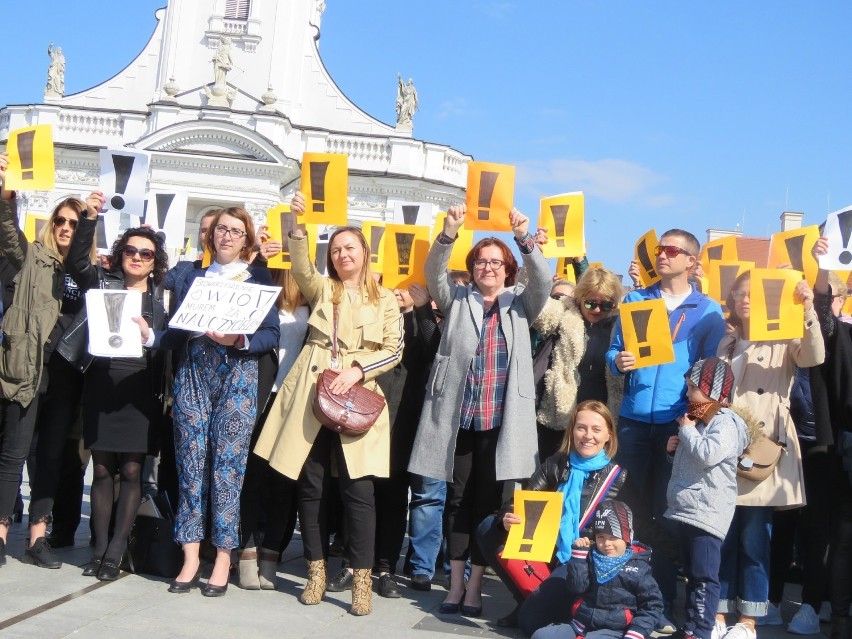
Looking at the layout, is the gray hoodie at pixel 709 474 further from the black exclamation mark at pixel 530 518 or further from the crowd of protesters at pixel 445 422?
the black exclamation mark at pixel 530 518

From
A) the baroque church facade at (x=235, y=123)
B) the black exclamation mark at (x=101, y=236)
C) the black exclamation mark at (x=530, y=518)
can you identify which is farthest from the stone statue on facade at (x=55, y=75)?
the black exclamation mark at (x=530, y=518)

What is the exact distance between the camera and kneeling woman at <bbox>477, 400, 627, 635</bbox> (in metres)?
5.51

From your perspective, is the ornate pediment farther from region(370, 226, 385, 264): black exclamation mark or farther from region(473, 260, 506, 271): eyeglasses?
region(473, 260, 506, 271): eyeglasses

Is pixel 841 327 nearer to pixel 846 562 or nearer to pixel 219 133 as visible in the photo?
pixel 846 562

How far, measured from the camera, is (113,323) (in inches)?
237

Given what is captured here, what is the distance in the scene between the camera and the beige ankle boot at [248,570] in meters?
6.07

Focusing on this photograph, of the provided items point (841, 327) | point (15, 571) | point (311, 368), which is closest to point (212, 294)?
point (311, 368)

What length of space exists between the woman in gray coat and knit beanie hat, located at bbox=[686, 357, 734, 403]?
95 cm

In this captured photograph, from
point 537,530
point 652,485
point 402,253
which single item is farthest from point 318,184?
point 652,485

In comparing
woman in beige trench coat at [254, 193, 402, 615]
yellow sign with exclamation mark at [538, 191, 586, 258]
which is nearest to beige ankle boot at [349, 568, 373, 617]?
woman in beige trench coat at [254, 193, 402, 615]

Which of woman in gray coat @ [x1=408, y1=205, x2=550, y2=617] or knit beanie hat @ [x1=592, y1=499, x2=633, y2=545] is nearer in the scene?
knit beanie hat @ [x1=592, y1=499, x2=633, y2=545]

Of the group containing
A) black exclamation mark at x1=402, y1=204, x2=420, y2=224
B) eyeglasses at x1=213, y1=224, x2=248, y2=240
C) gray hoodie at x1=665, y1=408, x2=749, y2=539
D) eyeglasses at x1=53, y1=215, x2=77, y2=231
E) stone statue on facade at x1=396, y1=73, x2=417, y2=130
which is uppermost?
stone statue on facade at x1=396, y1=73, x2=417, y2=130

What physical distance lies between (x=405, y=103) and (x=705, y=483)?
107 ft

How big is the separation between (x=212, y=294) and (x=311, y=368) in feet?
2.30
